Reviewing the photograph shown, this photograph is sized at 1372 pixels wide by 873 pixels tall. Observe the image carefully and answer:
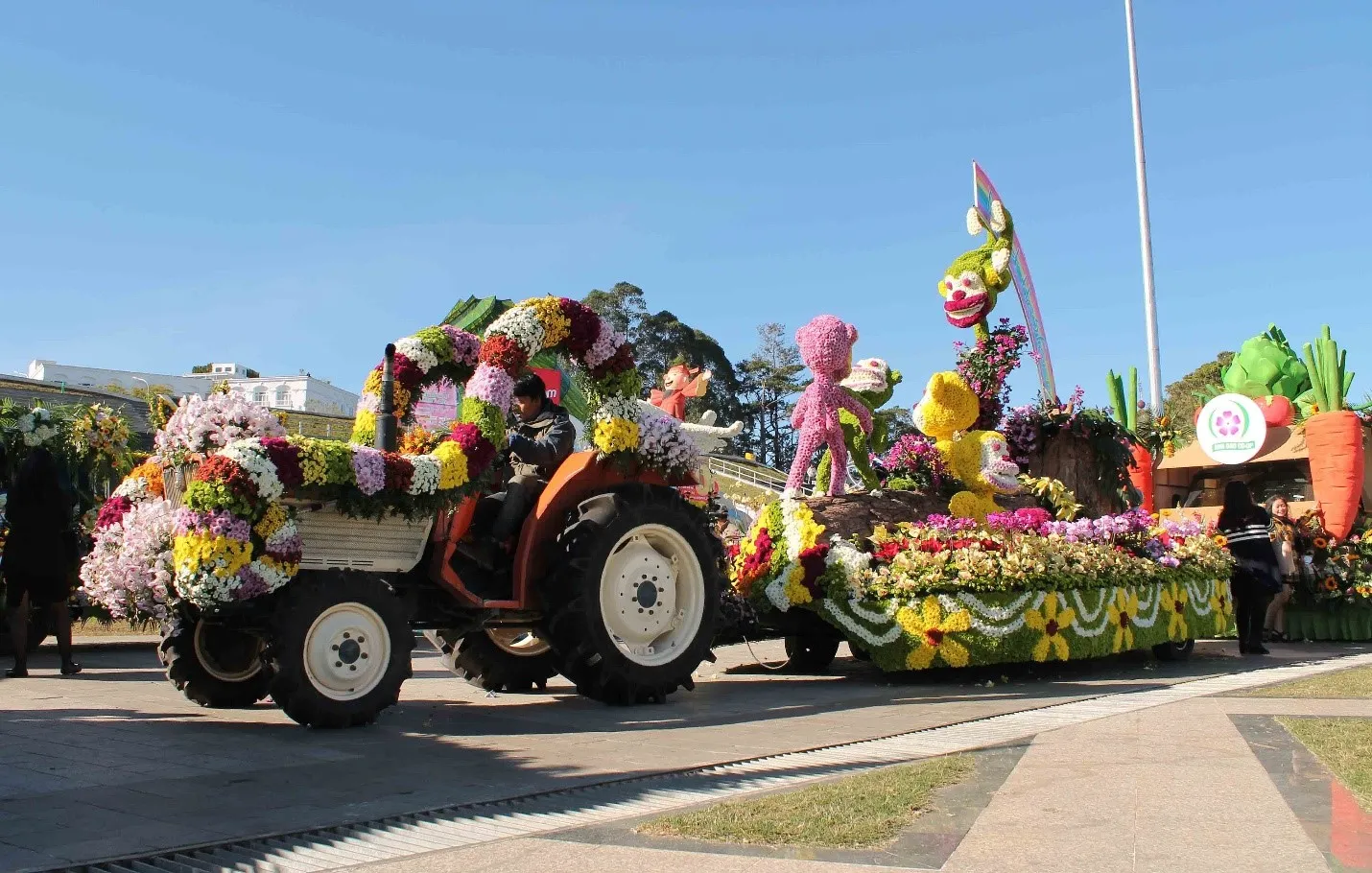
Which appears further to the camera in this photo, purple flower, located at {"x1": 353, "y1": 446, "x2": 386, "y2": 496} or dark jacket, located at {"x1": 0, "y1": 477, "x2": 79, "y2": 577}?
dark jacket, located at {"x1": 0, "y1": 477, "x2": 79, "y2": 577}

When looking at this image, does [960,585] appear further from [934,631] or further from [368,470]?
[368,470]

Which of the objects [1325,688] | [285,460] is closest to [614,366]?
[285,460]

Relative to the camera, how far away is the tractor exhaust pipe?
733cm

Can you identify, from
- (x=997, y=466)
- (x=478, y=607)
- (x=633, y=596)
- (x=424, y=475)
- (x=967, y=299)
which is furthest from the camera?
(x=967, y=299)

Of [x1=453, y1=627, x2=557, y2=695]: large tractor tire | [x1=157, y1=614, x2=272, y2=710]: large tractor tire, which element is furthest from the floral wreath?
[x1=453, y1=627, x2=557, y2=695]: large tractor tire

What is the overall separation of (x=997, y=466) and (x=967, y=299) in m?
2.42

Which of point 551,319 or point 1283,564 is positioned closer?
point 551,319

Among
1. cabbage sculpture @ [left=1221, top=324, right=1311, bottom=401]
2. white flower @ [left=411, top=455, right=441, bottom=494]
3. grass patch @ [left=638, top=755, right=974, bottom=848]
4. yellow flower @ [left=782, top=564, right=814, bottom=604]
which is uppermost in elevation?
cabbage sculpture @ [left=1221, top=324, right=1311, bottom=401]

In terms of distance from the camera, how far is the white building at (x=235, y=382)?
62312 mm

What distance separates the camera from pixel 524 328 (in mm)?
8062

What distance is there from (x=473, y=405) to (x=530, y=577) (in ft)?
4.01

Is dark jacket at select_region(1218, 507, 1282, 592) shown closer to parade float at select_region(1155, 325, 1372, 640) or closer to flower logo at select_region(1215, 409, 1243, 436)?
parade float at select_region(1155, 325, 1372, 640)

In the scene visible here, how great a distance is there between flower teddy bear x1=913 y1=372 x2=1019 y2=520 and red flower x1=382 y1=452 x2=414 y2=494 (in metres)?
6.34

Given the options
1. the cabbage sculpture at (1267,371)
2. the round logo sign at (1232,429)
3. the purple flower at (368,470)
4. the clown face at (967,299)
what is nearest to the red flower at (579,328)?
→ the purple flower at (368,470)
